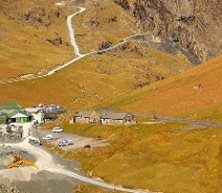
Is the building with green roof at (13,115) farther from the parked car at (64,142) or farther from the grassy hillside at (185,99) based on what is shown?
the parked car at (64,142)

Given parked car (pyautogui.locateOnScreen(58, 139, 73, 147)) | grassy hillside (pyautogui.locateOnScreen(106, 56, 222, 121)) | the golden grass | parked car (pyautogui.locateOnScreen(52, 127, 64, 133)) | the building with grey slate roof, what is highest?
grassy hillside (pyautogui.locateOnScreen(106, 56, 222, 121))

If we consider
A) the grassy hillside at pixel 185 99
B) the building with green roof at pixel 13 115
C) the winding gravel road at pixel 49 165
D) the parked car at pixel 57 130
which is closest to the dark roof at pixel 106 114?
the parked car at pixel 57 130

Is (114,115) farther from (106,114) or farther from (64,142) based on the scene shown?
(64,142)

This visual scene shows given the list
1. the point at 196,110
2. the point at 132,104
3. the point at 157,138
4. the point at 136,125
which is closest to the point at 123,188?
the point at 157,138

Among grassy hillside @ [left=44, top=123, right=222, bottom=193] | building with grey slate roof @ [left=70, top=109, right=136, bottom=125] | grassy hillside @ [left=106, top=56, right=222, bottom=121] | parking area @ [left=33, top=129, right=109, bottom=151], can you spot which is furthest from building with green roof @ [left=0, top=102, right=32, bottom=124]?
grassy hillside @ [left=44, top=123, right=222, bottom=193]

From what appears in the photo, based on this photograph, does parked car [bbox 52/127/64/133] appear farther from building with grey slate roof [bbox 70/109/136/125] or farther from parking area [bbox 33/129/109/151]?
building with grey slate roof [bbox 70/109/136/125]

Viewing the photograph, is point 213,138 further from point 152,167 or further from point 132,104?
point 132,104
